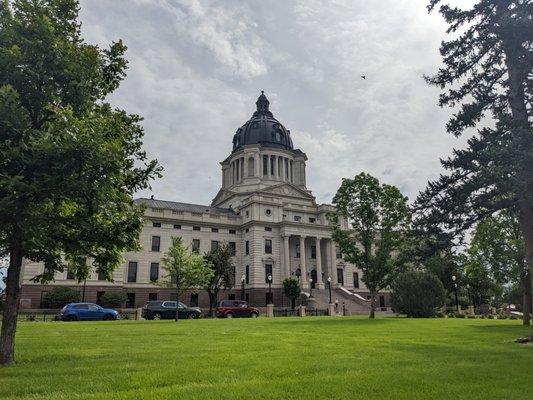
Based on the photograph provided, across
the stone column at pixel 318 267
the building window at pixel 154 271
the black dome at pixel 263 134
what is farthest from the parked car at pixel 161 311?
the black dome at pixel 263 134

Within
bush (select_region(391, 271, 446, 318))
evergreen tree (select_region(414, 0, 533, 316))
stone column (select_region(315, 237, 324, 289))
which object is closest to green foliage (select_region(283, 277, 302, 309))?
stone column (select_region(315, 237, 324, 289))

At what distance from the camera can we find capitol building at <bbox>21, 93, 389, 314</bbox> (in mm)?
60750

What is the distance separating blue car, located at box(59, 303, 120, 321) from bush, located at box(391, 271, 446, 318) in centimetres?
2779

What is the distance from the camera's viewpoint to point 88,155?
380 inches

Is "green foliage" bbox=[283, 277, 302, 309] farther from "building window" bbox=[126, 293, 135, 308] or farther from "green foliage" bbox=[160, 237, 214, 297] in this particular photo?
"green foliage" bbox=[160, 237, 214, 297]

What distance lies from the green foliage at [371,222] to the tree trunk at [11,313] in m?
30.1

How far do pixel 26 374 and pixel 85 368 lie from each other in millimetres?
1186

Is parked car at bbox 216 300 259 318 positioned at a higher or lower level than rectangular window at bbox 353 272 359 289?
lower

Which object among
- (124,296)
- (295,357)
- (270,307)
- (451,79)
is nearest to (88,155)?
(295,357)

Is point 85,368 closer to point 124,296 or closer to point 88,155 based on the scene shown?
point 88,155

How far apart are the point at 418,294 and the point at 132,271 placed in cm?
3825

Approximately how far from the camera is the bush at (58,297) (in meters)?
50.9

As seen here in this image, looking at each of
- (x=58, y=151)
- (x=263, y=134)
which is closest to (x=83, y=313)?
(x=58, y=151)

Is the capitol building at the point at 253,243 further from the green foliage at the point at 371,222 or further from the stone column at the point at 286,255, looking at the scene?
the green foliage at the point at 371,222
